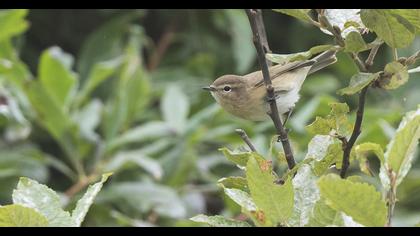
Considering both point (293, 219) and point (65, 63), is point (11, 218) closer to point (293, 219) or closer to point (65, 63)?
point (293, 219)

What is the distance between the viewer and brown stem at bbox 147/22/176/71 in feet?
15.7

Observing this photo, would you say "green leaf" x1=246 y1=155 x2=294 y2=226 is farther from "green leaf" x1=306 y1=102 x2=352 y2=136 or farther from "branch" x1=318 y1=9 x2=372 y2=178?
"green leaf" x1=306 y1=102 x2=352 y2=136

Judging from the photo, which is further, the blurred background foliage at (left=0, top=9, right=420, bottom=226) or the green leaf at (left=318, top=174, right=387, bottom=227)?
the blurred background foliage at (left=0, top=9, right=420, bottom=226)

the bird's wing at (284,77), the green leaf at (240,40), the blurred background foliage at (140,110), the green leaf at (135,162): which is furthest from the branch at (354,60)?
the green leaf at (240,40)

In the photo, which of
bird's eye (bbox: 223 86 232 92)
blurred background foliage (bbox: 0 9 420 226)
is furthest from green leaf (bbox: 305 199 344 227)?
blurred background foliage (bbox: 0 9 420 226)

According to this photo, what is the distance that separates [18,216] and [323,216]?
0.37m

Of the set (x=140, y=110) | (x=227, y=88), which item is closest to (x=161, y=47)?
(x=140, y=110)

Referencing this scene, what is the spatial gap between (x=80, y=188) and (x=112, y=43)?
3.96 feet

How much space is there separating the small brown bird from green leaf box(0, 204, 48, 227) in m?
1.68

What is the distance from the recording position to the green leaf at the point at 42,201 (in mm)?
1058

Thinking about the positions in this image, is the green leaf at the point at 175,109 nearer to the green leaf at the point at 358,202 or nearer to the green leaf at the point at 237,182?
the green leaf at the point at 237,182

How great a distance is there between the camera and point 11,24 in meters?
3.77

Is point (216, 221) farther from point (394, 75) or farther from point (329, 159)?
point (394, 75)
